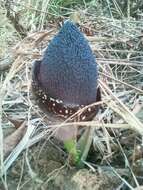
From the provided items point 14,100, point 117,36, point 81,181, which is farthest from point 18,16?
point 81,181

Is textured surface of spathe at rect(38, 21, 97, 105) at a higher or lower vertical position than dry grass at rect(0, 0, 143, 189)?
higher

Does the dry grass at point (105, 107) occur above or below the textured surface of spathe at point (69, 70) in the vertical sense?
below

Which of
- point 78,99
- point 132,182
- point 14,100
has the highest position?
point 78,99

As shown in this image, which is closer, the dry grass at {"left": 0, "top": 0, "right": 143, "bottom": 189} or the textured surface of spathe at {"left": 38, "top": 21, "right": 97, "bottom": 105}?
the textured surface of spathe at {"left": 38, "top": 21, "right": 97, "bottom": 105}

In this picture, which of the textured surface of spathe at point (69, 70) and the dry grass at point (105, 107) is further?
the dry grass at point (105, 107)

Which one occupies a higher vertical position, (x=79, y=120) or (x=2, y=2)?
(x=2, y=2)

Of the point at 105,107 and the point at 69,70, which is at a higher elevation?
the point at 69,70

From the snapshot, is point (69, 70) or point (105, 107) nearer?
point (69, 70)

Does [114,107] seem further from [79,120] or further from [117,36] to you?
[117,36]
